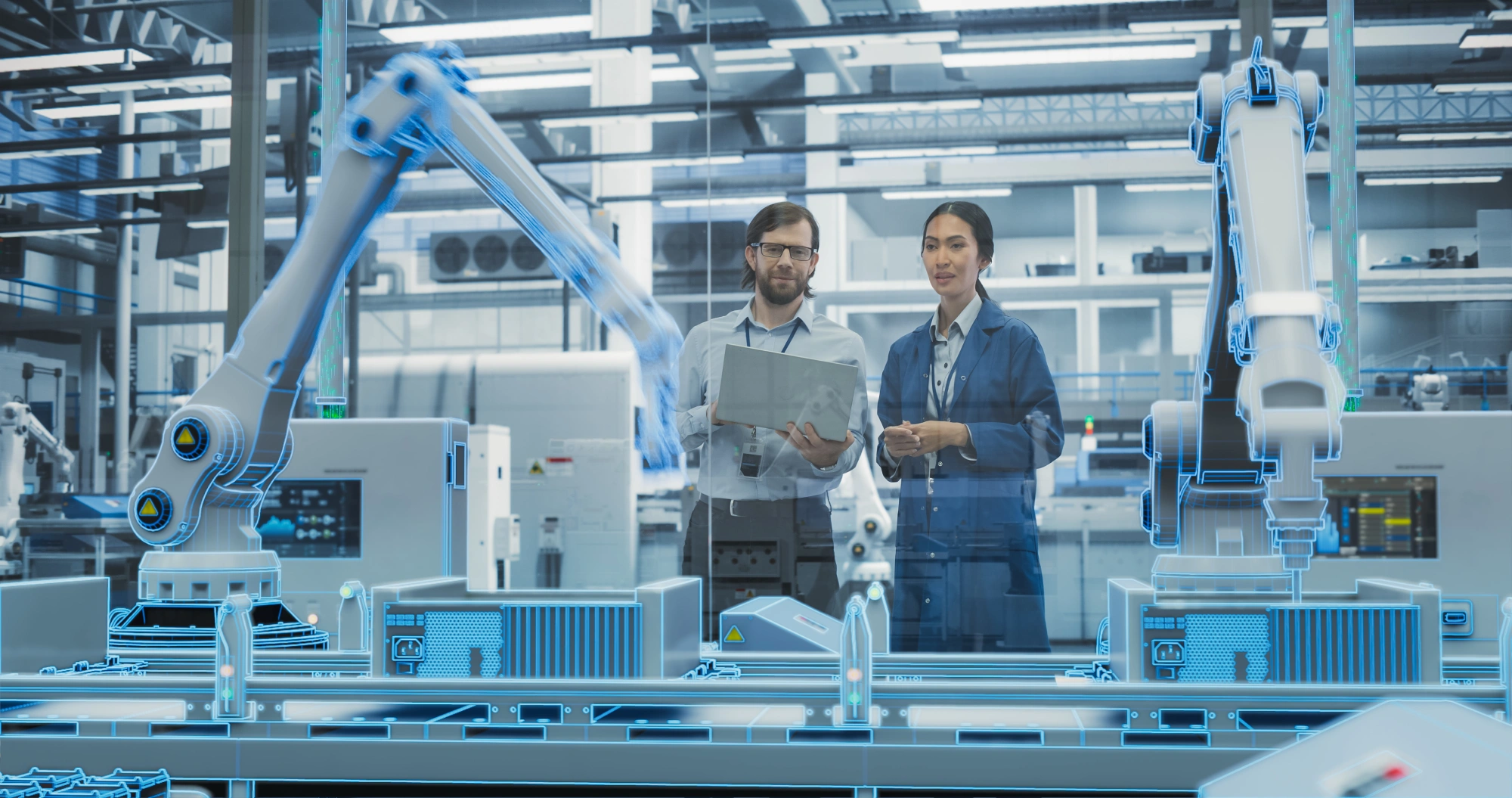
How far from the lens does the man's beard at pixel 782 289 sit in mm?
4250

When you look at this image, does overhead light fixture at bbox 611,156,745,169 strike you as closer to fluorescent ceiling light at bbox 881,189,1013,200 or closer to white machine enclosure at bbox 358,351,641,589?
fluorescent ceiling light at bbox 881,189,1013,200

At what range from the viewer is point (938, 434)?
13.0ft

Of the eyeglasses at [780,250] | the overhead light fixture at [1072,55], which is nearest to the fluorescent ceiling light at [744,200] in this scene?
the eyeglasses at [780,250]

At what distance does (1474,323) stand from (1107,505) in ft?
6.53

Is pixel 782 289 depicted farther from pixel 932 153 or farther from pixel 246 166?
pixel 246 166

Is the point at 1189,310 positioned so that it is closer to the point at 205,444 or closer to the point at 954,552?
the point at 954,552

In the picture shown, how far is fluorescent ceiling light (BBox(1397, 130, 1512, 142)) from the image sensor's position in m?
5.45

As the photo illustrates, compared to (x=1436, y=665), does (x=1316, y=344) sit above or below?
above

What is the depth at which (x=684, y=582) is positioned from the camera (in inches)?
98.3

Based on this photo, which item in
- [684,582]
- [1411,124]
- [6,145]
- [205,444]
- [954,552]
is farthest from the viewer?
[6,145]

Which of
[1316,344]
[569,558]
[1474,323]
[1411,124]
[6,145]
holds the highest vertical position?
[6,145]

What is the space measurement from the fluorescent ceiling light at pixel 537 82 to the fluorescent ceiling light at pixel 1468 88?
4800mm

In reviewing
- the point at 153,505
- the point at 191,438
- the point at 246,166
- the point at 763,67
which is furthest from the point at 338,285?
the point at 246,166

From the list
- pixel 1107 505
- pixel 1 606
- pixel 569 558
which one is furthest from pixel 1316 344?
pixel 569 558
